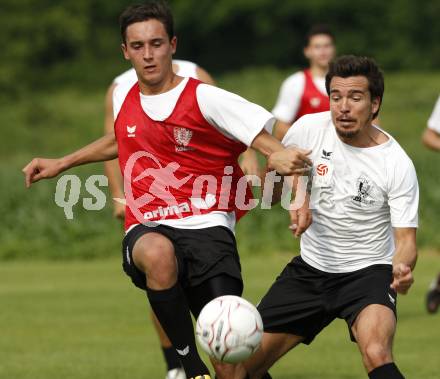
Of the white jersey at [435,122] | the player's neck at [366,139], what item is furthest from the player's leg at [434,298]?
the player's neck at [366,139]

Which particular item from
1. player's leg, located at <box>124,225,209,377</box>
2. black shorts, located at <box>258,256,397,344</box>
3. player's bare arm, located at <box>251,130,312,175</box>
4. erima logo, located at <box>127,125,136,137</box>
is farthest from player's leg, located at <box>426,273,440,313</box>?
player's bare arm, located at <box>251,130,312,175</box>

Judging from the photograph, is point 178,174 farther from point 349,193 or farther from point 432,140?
point 432,140

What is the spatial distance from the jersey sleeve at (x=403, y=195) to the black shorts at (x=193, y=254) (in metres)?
0.93

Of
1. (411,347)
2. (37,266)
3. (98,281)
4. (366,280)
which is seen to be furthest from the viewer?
(37,266)

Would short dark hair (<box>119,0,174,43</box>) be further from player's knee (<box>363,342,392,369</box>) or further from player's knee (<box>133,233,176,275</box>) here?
player's knee (<box>363,342,392,369</box>)

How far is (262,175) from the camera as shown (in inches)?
275

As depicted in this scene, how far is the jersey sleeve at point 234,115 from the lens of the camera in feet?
21.5

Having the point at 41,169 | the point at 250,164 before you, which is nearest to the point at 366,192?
the point at 250,164

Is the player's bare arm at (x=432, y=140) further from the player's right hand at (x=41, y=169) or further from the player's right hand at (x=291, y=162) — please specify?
the player's right hand at (x=291, y=162)

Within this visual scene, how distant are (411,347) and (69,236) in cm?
983

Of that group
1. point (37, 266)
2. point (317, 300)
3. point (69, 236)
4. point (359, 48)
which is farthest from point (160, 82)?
point (359, 48)

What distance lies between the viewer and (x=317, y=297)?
22.6ft

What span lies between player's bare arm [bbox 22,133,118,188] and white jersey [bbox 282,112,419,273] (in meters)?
1.08

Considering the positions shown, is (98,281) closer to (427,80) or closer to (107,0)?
(427,80)
